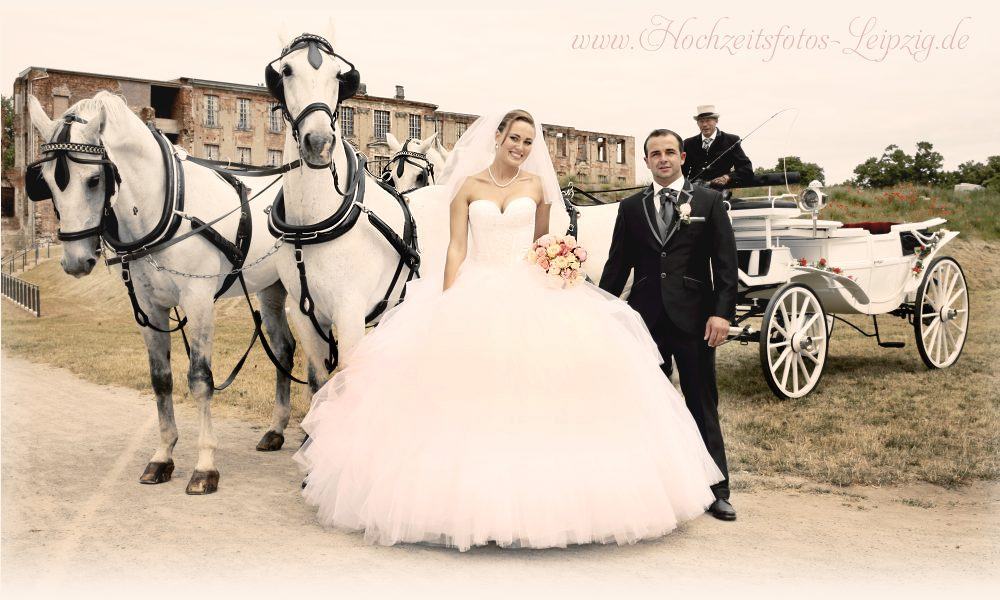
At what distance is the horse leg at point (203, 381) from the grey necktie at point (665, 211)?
3243mm

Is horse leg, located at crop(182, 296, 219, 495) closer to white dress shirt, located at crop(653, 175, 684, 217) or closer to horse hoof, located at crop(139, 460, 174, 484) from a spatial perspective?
horse hoof, located at crop(139, 460, 174, 484)

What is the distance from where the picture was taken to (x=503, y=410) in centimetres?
399

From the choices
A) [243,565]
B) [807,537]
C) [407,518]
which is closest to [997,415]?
[807,537]

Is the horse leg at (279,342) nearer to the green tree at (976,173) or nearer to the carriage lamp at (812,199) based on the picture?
the carriage lamp at (812,199)

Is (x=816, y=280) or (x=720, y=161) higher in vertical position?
(x=720, y=161)

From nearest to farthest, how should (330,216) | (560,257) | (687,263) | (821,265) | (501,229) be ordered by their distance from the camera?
(560,257)
(501,229)
(687,263)
(330,216)
(821,265)

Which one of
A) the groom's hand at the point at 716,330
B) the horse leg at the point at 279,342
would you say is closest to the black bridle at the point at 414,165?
the horse leg at the point at 279,342

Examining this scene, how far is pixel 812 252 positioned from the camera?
869 centimetres

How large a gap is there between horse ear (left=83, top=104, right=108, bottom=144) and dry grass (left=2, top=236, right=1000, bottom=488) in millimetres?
3818

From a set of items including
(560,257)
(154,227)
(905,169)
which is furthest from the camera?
(905,169)

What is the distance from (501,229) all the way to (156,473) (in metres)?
3.21

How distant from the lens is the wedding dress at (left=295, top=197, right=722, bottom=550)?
12.7ft

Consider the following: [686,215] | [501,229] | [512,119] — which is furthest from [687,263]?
[512,119]

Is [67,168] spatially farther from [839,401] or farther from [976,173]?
[976,173]
